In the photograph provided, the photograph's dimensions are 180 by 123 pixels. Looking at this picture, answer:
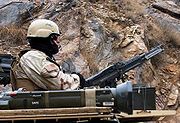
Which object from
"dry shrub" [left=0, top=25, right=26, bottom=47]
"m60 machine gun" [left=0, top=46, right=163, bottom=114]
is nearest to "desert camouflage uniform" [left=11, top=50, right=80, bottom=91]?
"m60 machine gun" [left=0, top=46, right=163, bottom=114]

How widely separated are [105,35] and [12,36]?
2.28m

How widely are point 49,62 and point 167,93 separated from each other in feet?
24.1

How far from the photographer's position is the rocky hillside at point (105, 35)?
1144 cm

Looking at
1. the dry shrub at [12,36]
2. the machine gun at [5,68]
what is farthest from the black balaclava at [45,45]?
the dry shrub at [12,36]

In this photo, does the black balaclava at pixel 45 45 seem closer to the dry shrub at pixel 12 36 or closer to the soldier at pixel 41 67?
the soldier at pixel 41 67

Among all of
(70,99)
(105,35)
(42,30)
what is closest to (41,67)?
(42,30)

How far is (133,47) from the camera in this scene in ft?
39.2

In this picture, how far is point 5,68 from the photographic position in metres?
7.92

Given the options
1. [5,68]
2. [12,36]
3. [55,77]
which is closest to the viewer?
[55,77]

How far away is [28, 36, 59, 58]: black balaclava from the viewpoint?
5.02 m

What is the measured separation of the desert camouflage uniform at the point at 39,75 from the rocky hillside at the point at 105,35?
5.87m

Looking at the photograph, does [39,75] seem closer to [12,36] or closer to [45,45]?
[45,45]

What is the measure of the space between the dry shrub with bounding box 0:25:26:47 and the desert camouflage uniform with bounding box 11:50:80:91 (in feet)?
23.6

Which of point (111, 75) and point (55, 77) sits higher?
point (111, 75)
